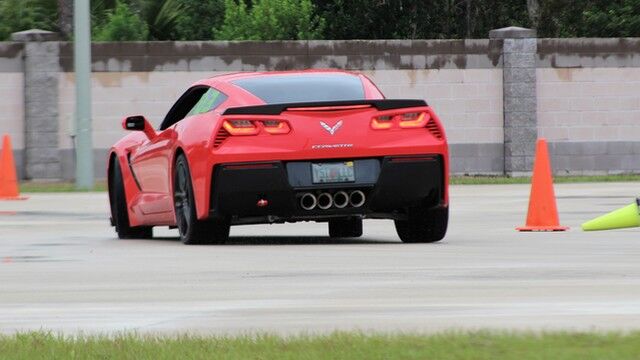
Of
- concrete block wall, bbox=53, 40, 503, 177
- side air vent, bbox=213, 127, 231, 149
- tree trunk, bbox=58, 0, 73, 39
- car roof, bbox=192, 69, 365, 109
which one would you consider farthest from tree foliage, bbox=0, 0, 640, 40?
side air vent, bbox=213, 127, 231, 149

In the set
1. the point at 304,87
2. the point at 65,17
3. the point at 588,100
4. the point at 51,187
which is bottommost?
the point at 51,187

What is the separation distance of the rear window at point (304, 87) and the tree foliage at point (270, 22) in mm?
22014

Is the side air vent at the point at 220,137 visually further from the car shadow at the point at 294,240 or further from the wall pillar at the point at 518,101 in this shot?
the wall pillar at the point at 518,101

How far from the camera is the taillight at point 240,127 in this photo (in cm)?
1341

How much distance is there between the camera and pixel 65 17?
38594 mm

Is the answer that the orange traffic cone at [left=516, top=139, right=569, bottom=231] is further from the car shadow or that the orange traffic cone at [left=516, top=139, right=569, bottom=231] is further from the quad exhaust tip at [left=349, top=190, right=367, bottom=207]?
the quad exhaust tip at [left=349, top=190, right=367, bottom=207]

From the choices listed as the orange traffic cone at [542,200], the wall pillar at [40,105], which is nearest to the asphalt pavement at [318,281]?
the orange traffic cone at [542,200]

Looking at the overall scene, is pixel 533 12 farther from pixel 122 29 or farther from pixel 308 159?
pixel 308 159

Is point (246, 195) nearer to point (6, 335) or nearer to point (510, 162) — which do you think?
point (6, 335)

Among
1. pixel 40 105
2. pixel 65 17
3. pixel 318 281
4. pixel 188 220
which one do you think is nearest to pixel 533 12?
pixel 65 17

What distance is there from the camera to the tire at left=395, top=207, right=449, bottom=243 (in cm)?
1401

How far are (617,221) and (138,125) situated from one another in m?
4.28

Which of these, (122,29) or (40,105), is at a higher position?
(122,29)

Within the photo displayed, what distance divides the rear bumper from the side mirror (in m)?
1.79
